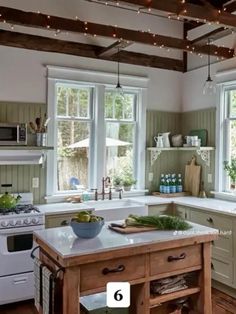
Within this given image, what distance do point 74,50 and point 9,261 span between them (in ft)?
8.95

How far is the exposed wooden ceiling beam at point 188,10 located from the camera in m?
2.81

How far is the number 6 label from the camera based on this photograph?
220cm

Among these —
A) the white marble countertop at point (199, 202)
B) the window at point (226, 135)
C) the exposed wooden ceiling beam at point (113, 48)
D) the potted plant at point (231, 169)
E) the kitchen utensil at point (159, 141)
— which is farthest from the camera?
the kitchen utensil at point (159, 141)

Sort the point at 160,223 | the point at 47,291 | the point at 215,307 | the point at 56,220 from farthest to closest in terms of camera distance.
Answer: the point at 56,220
the point at 215,307
the point at 160,223
the point at 47,291

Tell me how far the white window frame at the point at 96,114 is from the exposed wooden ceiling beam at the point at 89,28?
108 centimetres

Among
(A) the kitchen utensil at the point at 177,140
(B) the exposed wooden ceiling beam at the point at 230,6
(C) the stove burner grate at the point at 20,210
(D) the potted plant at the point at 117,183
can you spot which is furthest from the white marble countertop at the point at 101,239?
(B) the exposed wooden ceiling beam at the point at 230,6

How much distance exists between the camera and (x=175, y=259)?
95.8 inches

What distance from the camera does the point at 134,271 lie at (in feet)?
7.48

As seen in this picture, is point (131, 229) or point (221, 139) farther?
point (221, 139)

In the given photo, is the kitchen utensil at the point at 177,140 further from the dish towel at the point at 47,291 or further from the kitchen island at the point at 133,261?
the dish towel at the point at 47,291

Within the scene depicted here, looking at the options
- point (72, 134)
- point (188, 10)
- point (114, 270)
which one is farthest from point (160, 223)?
point (72, 134)

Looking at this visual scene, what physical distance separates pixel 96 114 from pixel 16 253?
7.05 ft

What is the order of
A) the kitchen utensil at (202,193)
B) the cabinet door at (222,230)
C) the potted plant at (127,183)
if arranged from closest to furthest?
the cabinet door at (222,230), the kitchen utensil at (202,193), the potted plant at (127,183)

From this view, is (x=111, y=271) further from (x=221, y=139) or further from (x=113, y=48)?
(x=221, y=139)
